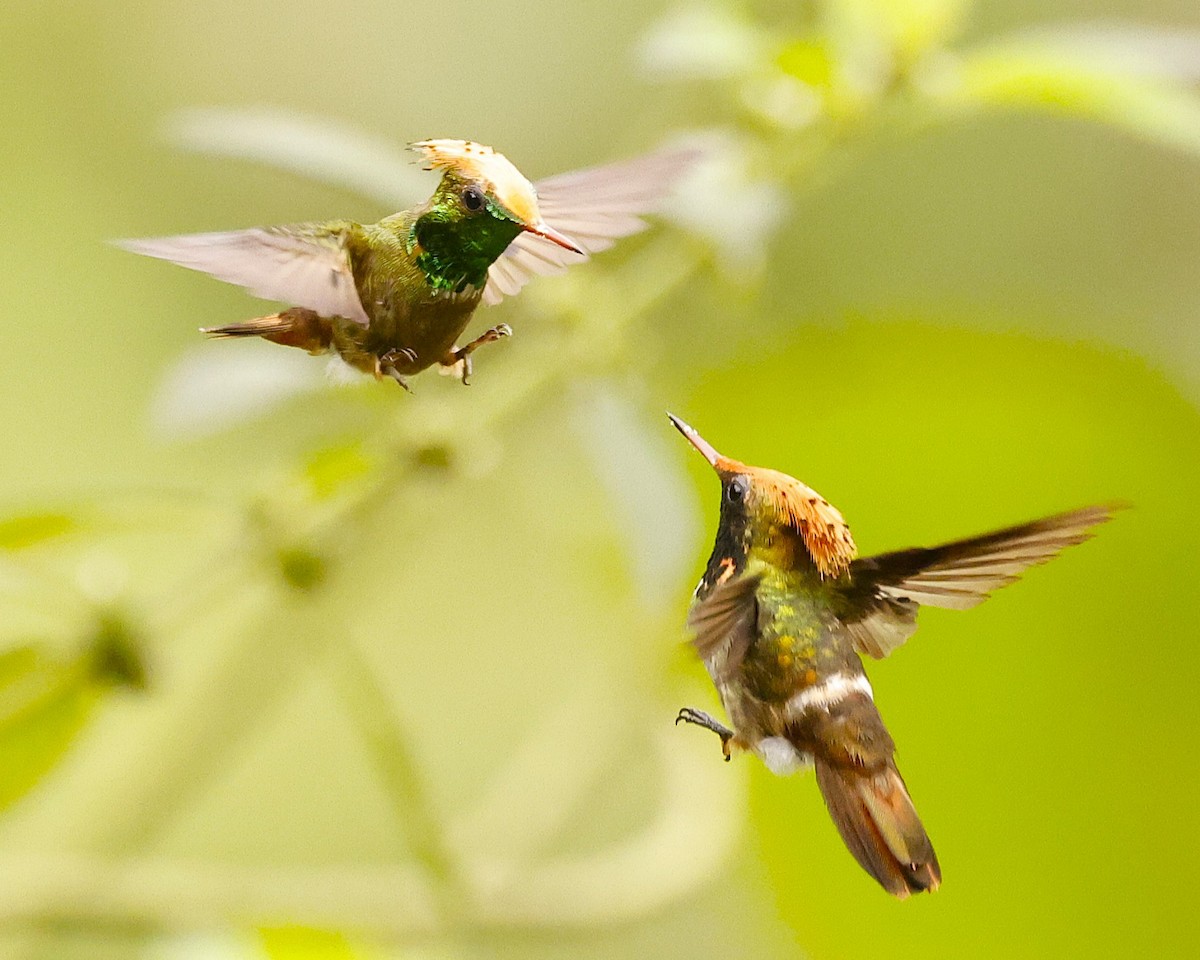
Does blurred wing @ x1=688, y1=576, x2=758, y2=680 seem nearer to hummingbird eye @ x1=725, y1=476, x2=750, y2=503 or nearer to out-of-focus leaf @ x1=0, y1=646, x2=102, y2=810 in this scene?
hummingbird eye @ x1=725, y1=476, x2=750, y2=503

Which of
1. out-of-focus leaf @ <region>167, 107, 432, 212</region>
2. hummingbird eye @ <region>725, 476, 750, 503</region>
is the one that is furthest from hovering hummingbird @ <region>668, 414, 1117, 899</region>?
out-of-focus leaf @ <region>167, 107, 432, 212</region>

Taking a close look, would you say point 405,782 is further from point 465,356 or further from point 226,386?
point 465,356

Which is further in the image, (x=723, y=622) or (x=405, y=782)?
(x=405, y=782)

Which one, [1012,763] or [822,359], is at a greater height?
[822,359]

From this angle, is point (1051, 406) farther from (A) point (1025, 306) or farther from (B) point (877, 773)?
(B) point (877, 773)

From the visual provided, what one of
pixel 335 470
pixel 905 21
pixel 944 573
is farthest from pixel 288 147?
pixel 905 21

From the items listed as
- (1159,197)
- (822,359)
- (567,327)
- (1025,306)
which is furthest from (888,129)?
(1159,197)
